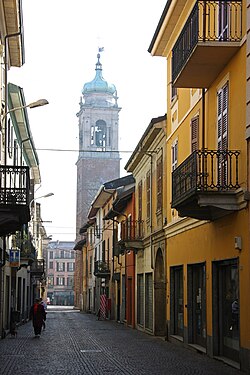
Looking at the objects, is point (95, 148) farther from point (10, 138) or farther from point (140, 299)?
point (10, 138)

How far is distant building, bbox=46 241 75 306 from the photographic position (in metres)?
135

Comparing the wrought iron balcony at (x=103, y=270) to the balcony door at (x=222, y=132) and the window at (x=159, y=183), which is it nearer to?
the window at (x=159, y=183)

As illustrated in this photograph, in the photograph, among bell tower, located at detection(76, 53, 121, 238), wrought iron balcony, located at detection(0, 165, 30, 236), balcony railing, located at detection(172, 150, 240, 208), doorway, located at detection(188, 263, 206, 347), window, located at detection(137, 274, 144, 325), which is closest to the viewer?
balcony railing, located at detection(172, 150, 240, 208)

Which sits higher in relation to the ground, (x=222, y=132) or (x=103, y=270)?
(x=222, y=132)

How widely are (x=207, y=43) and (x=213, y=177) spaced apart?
312cm

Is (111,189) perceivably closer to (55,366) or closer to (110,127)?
(55,366)

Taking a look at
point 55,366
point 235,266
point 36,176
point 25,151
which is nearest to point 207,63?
point 235,266

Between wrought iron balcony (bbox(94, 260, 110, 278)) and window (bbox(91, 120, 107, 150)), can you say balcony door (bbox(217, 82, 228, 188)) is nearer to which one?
wrought iron balcony (bbox(94, 260, 110, 278))

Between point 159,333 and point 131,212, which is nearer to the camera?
point 159,333

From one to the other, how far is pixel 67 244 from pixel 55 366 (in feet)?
437

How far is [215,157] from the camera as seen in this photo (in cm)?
1727

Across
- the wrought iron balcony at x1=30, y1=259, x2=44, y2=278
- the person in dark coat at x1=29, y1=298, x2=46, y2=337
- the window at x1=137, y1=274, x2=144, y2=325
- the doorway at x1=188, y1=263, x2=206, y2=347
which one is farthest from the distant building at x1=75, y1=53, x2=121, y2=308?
the doorway at x1=188, y1=263, x2=206, y2=347

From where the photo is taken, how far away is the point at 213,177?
56.0 ft

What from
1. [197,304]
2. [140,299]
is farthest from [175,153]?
[140,299]
